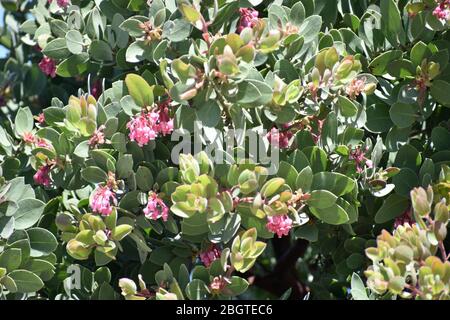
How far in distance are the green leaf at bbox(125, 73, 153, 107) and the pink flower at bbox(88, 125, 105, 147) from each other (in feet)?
0.45

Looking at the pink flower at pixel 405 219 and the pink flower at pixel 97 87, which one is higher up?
the pink flower at pixel 97 87

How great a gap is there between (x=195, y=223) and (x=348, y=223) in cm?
49

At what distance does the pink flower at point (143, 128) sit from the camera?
8.31 ft

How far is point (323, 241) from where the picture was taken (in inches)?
118

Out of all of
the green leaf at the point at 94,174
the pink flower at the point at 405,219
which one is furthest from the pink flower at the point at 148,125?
the pink flower at the point at 405,219

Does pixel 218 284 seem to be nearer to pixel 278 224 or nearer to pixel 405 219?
pixel 278 224

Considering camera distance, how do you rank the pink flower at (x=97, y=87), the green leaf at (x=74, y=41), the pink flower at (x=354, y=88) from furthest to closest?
the pink flower at (x=97, y=87) < the green leaf at (x=74, y=41) < the pink flower at (x=354, y=88)

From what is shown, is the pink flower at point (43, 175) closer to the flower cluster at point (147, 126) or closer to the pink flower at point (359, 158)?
the flower cluster at point (147, 126)

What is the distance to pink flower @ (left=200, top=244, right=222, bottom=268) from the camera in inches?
103

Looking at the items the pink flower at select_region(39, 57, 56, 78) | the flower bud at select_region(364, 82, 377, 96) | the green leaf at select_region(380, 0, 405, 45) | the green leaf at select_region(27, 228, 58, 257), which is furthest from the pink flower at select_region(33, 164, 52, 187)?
the green leaf at select_region(380, 0, 405, 45)

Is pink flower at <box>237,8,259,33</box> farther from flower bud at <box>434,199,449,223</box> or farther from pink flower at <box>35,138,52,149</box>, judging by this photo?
flower bud at <box>434,199,449,223</box>

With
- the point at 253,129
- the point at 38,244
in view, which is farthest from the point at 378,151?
the point at 38,244

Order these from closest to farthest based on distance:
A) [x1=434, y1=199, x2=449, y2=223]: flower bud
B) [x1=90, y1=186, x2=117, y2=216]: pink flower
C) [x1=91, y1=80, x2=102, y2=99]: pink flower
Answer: [x1=434, y1=199, x2=449, y2=223]: flower bud < [x1=90, y1=186, x2=117, y2=216]: pink flower < [x1=91, y1=80, x2=102, y2=99]: pink flower

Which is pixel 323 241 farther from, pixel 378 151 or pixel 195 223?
pixel 195 223
